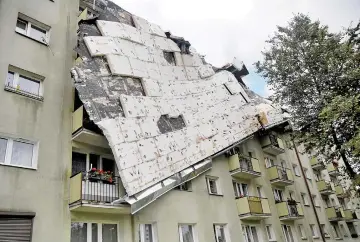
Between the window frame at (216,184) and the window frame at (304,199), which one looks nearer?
the window frame at (216,184)

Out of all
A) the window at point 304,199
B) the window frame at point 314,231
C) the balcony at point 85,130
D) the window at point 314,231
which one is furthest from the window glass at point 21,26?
the window at point 314,231

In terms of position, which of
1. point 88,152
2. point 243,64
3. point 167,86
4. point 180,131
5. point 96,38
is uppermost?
point 243,64

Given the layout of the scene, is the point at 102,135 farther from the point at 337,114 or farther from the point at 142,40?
the point at 337,114

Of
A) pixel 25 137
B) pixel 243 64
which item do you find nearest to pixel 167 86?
pixel 25 137

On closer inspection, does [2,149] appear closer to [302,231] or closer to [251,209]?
[251,209]

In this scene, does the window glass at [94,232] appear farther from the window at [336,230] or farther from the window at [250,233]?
the window at [336,230]

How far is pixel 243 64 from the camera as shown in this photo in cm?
2548

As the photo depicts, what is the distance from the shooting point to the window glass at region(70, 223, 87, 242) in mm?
9883

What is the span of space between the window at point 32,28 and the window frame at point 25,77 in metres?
1.83

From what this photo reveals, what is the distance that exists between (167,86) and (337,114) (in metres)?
8.27

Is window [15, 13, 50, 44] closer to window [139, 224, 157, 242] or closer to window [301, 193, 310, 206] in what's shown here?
window [139, 224, 157, 242]

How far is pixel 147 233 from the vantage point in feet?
37.9

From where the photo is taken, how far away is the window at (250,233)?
51.1 feet

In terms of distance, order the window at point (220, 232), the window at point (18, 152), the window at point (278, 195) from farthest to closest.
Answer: the window at point (278, 195) < the window at point (220, 232) < the window at point (18, 152)
